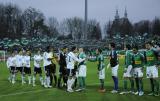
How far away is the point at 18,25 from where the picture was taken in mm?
110438

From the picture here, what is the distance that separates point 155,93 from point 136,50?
8.17 feet

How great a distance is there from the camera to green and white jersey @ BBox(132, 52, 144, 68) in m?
20.7

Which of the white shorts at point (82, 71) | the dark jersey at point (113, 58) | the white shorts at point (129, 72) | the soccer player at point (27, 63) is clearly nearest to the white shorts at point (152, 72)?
the white shorts at point (129, 72)

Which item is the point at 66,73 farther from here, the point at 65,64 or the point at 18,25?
the point at 18,25

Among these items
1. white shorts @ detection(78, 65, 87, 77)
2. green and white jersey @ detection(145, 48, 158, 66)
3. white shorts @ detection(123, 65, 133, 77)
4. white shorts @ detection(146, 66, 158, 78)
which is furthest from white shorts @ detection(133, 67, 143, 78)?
white shorts @ detection(78, 65, 87, 77)

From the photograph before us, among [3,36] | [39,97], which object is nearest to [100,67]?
[39,97]

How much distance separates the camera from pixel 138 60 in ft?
68.2

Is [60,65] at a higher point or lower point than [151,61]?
lower

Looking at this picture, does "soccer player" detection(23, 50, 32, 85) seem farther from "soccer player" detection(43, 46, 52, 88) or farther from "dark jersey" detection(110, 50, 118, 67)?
"dark jersey" detection(110, 50, 118, 67)

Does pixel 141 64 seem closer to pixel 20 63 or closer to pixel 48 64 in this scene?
pixel 48 64

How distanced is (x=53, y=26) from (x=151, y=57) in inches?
3995

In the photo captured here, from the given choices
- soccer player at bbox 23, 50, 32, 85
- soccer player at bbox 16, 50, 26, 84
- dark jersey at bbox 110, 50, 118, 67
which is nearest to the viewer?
dark jersey at bbox 110, 50, 118, 67

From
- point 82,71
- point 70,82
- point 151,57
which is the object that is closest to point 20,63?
point 70,82

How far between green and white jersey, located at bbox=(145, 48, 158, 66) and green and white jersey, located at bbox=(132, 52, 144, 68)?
296mm
